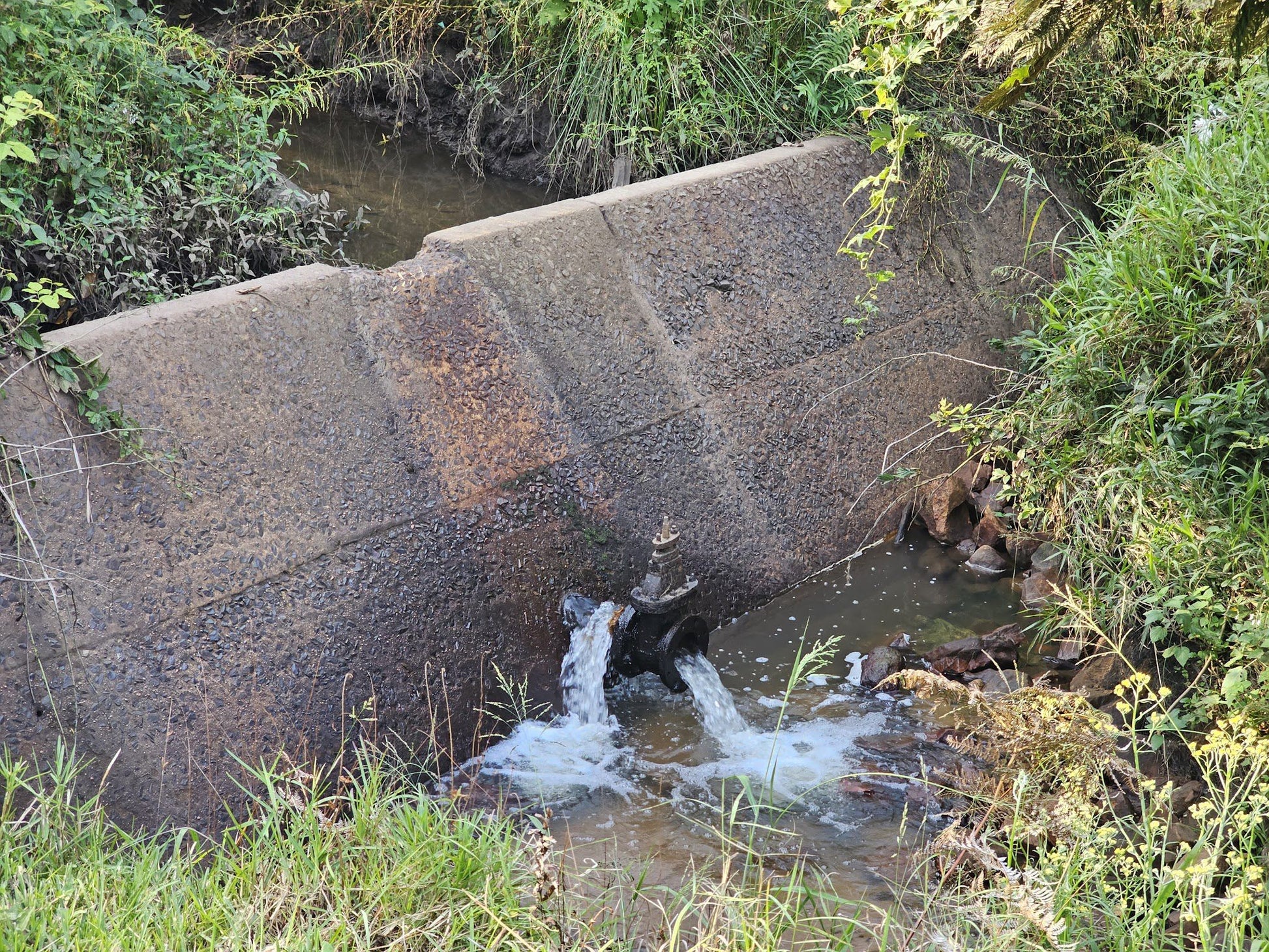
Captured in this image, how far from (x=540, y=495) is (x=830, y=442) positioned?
3.91ft

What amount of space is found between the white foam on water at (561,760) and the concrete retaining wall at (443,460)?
12 cm

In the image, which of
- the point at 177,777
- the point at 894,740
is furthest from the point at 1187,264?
the point at 177,777

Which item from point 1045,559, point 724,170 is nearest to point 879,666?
point 1045,559

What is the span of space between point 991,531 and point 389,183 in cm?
304

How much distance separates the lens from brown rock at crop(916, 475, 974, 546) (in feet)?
13.5

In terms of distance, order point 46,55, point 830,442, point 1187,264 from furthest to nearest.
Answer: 1. point 830,442
2. point 1187,264
3. point 46,55

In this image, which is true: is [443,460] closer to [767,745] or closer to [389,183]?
[767,745]

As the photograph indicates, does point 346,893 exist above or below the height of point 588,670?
above

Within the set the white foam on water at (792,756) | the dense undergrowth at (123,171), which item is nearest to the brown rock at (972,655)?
the white foam on water at (792,756)

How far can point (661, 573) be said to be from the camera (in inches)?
128

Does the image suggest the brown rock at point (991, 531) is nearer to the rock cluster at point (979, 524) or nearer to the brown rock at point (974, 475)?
the rock cluster at point (979, 524)

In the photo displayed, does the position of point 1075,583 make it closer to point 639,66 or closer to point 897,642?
point 897,642

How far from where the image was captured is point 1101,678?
3307 mm

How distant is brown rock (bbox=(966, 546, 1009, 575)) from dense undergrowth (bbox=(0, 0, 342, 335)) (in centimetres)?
260
